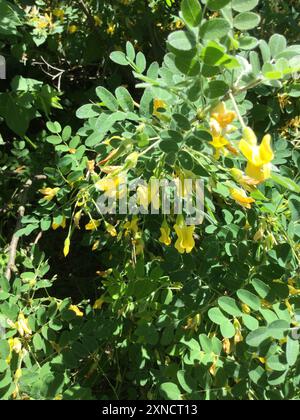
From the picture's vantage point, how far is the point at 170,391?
97 centimetres

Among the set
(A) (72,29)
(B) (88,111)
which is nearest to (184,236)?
(B) (88,111)

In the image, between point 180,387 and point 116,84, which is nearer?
point 180,387

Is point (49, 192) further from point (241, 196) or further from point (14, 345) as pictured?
point (241, 196)

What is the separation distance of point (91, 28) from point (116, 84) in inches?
12.8

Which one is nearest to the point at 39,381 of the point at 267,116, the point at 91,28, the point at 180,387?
the point at 180,387

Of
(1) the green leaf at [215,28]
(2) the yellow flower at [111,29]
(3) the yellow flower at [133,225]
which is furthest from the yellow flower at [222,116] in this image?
(2) the yellow flower at [111,29]

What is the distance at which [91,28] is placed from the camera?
1837mm

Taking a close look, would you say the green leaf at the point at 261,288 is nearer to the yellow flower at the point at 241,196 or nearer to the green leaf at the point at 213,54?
the yellow flower at the point at 241,196

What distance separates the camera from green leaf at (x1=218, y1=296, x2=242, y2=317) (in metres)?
0.98

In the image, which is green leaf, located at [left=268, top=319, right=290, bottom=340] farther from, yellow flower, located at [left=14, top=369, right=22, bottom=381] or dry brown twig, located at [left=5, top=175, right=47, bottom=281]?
dry brown twig, located at [left=5, top=175, right=47, bottom=281]


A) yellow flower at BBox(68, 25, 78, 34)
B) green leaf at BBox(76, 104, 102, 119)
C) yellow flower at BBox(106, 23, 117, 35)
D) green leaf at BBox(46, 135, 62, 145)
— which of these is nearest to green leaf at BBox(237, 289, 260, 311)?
green leaf at BBox(76, 104, 102, 119)

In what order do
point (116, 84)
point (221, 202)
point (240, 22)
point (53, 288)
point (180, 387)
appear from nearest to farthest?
point (240, 22), point (180, 387), point (221, 202), point (116, 84), point (53, 288)

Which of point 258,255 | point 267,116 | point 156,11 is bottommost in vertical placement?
point 258,255
